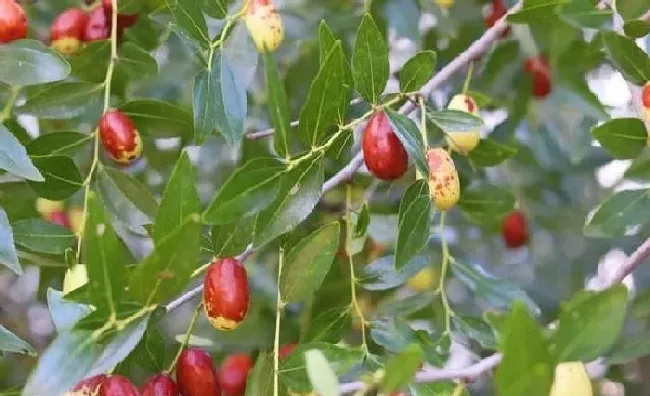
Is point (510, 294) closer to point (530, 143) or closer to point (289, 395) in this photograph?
point (289, 395)

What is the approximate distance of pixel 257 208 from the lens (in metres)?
0.62

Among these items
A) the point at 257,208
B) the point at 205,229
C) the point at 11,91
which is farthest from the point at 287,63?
the point at 257,208

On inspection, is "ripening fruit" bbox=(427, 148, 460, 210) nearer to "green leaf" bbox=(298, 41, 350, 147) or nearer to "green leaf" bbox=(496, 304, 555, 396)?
"green leaf" bbox=(298, 41, 350, 147)

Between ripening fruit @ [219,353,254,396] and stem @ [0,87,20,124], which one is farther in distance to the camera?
ripening fruit @ [219,353,254,396]

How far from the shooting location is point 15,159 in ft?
2.26

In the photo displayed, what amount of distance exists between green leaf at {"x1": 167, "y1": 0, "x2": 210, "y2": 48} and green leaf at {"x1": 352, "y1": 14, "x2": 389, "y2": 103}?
141mm

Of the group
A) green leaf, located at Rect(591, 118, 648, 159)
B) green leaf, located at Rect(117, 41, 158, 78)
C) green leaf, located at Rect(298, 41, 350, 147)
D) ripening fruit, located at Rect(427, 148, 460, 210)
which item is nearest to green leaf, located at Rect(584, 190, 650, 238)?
green leaf, located at Rect(591, 118, 648, 159)

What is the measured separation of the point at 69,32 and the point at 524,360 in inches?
25.4

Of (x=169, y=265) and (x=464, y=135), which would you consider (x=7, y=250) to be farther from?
(x=464, y=135)

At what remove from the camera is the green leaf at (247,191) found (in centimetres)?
60

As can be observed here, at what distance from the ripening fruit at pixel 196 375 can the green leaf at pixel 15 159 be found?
0.17 meters

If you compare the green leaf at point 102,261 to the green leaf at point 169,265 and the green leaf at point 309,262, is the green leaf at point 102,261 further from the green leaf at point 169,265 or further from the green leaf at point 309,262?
the green leaf at point 309,262

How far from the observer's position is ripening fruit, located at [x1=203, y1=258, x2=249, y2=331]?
2.09 feet

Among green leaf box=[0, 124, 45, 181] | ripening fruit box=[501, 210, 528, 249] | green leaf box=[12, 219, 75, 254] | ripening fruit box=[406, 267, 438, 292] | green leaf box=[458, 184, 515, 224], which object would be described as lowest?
ripening fruit box=[406, 267, 438, 292]
